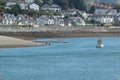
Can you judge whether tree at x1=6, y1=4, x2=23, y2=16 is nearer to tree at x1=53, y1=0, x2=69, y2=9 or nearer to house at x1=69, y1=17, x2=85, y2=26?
house at x1=69, y1=17, x2=85, y2=26

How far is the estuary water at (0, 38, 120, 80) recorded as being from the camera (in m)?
35.6

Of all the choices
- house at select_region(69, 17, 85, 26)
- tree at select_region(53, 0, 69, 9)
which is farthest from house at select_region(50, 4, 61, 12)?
house at select_region(69, 17, 85, 26)

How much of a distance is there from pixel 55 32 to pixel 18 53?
3703cm

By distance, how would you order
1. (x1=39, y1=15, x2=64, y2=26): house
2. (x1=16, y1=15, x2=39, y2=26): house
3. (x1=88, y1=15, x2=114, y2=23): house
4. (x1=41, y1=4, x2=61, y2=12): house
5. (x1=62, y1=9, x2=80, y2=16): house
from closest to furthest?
1. (x1=16, y1=15, x2=39, y2=26): house
2. (x1=39, y1=15, x2=64, y2=26): house
3. (x1=88, y1=15, x2=114, y2=23): house
4. (x1=62, y1=9, x2=80, y2=16): house
5. (x1=41, y1=4, x2=61, y2=12): house

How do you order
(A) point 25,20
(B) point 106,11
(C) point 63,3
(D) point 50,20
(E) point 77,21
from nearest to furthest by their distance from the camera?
(A) point 25,20 < (D) point 50,20 < (E) point 77,21 < (C) point 63,3 < (B) point 106,11

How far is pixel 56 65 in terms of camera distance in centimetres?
4253

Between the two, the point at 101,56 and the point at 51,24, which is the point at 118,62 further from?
the point at 51,24

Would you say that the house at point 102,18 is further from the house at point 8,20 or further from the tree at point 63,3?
the house at point 8,20

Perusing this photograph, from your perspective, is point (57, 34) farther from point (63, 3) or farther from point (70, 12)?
point (63, 3)

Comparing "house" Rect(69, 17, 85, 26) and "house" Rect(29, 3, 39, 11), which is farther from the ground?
"house" Rect(29, 3, 39, 11)

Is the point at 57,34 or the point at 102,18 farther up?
the point at 102,18

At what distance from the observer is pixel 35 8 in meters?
118

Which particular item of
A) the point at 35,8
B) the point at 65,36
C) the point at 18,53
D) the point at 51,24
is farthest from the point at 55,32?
the point at 18,53

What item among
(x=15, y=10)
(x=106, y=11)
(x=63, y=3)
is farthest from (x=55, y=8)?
(x=15, y=10)
